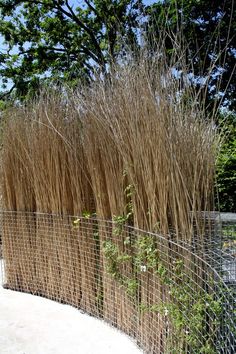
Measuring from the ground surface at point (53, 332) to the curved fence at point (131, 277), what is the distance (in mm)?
89

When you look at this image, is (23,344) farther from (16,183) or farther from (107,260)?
(16,183)

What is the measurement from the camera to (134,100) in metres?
2.35

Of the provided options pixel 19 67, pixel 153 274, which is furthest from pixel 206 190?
pixel 19 67

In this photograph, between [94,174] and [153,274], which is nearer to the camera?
[153,274]

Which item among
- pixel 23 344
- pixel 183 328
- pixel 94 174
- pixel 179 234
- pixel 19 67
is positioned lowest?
pixel 23 344

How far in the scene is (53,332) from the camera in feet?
9.55

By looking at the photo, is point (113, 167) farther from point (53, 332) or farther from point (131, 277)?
point (53, 332)

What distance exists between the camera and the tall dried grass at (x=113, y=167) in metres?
2.23

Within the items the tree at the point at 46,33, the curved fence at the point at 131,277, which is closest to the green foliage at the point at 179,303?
the curved fence at the point at 131,277

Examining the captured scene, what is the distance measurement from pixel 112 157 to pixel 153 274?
792mm

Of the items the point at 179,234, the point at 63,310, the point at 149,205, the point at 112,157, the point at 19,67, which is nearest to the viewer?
the point at 179,234

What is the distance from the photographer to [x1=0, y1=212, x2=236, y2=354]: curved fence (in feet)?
6.47

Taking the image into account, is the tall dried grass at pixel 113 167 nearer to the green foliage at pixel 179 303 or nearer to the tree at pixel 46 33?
the green foliage at pixel 179 303

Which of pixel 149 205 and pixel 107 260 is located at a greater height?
pixel 149 205
